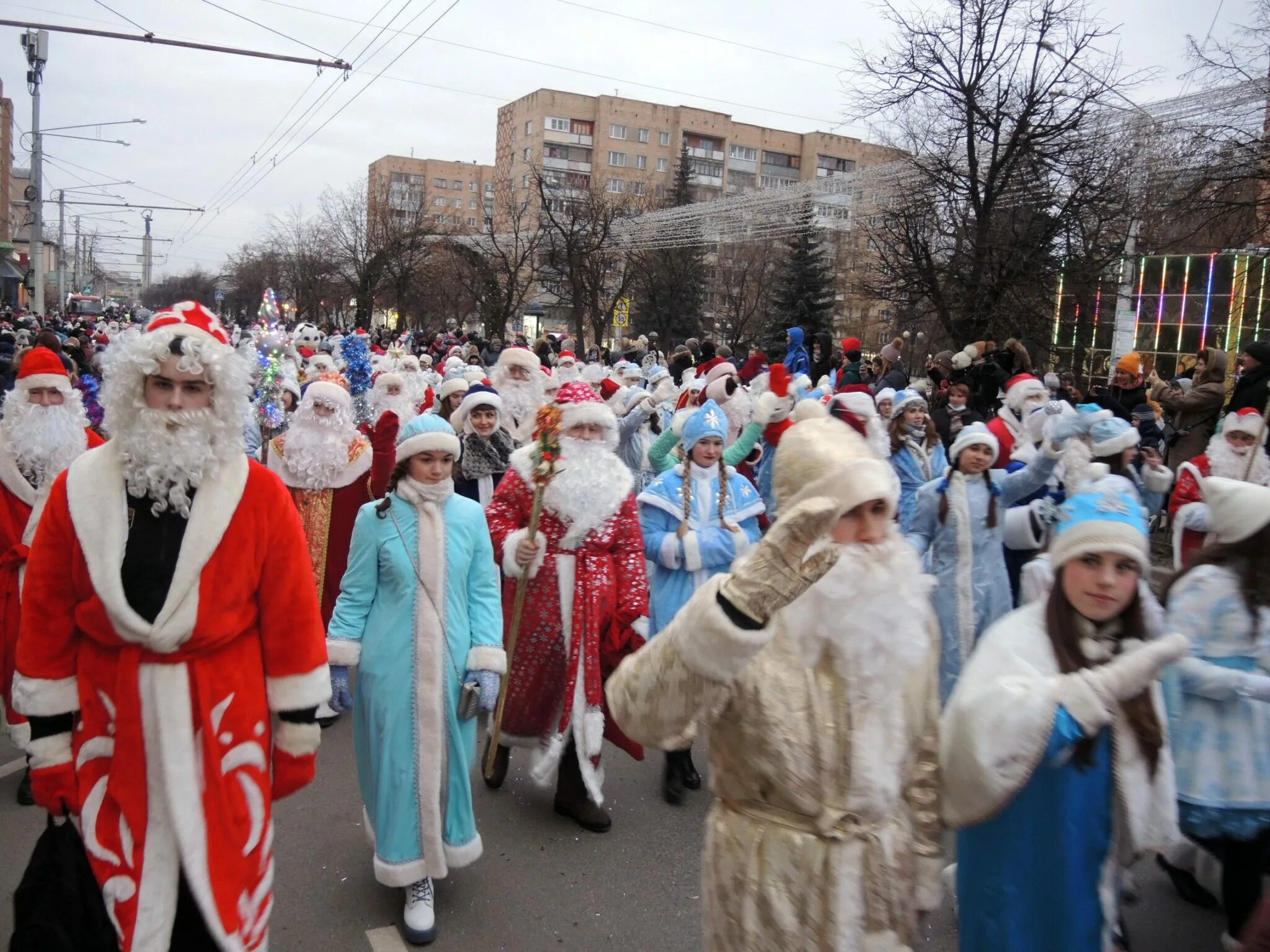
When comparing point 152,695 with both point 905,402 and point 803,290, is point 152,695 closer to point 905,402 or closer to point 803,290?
point 905,402

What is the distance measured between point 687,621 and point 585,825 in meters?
3.21

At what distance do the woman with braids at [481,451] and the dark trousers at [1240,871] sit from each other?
4883 millimetres

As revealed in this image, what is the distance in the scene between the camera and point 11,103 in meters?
87.1

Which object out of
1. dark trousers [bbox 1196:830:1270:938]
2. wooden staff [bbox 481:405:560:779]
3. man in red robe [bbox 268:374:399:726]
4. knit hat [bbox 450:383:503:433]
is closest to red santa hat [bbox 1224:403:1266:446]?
dark trousers [bbox 1196:830:1270:938]

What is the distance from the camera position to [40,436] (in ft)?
15.9

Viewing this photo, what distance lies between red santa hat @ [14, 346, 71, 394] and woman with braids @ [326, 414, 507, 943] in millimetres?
2169

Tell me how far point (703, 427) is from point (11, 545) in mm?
3383

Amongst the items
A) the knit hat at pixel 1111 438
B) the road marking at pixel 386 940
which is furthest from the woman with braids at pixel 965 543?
the road marking at pixel 386 940

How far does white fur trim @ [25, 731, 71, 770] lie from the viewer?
262 cm

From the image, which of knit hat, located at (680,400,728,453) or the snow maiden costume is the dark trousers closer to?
the snow maiden costume

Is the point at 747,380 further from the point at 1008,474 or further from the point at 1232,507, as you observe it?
the point at 1232,507

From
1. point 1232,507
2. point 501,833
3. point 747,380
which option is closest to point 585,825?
point 501,833

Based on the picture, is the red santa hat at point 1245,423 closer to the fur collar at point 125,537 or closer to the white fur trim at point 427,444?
the white fur trim at point 427,444

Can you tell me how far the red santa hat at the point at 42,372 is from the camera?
16.5 feet
